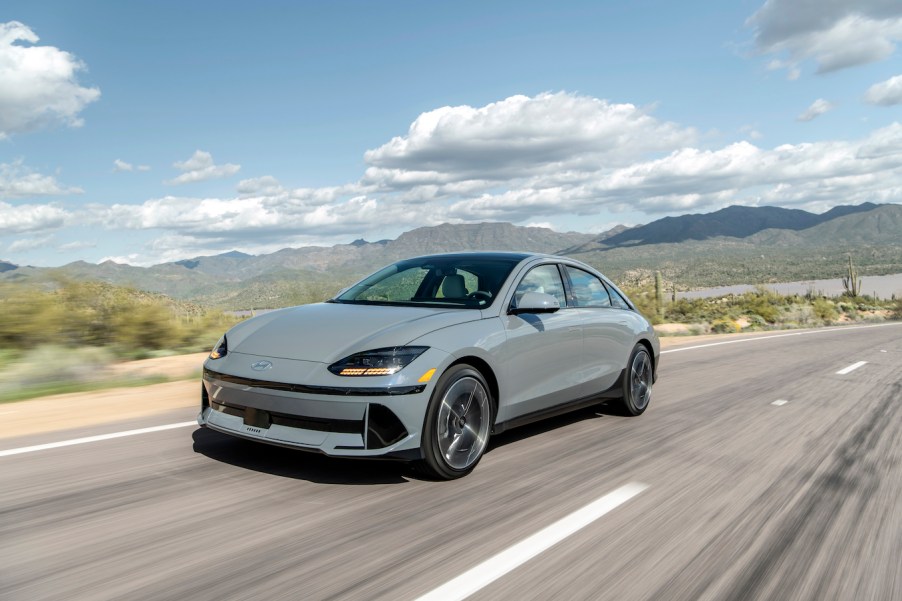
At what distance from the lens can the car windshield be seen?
5477 millimetres

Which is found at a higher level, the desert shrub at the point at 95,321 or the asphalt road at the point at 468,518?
the desert shrub at the point at 95,321

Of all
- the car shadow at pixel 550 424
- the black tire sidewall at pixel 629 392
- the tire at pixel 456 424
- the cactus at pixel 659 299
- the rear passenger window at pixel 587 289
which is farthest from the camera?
the cactus at pixel 659 299

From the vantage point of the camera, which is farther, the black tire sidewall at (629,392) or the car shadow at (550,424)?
the black tire sidewall at (629,392)

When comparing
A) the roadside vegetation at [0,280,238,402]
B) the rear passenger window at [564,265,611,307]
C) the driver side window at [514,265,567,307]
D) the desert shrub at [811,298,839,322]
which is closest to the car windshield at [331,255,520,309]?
the driver side window at [514,265,567,307]

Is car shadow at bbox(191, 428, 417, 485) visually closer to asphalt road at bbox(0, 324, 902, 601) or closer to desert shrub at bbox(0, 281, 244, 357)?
asphalt road at bbox(0, 324, 902, 601)

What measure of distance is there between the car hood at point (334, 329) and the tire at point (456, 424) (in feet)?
1.26

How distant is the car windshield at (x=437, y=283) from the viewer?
5.48m

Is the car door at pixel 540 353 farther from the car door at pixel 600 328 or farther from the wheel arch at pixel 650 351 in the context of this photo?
the wheel arch at pixel 650 351

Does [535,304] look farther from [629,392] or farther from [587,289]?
[629,392]

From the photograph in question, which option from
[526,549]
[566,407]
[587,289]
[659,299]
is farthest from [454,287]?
[659,299]

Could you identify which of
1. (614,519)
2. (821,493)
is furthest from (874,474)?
(614,519)

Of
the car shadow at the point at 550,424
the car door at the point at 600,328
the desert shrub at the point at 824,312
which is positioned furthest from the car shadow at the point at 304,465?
the desert shrub at the point at 824,312

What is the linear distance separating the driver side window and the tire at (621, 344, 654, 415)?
1.25 metres

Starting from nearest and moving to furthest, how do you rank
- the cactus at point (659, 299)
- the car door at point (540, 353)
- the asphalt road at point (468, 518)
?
1. the asphalt road at point (468, 518)
2. the car door at point (540, 353)
3. the cactus at point (659, 299)
